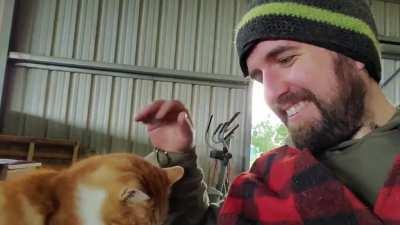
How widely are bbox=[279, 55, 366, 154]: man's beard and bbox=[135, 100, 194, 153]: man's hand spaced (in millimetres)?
210

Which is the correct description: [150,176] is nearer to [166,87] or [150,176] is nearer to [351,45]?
[351,45]

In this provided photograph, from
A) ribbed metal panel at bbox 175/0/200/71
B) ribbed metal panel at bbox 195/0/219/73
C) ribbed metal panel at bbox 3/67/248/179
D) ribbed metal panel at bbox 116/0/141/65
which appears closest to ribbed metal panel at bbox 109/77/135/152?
ribbed metal panel at bbox 3/67/248/179

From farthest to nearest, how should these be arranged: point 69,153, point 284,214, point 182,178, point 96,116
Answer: point 96,116
point 69,153
point 182,178
point 284,214

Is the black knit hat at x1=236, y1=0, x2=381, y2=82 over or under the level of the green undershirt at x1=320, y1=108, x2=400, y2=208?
over

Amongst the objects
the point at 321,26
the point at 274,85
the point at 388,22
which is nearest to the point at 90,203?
the point at 274,85

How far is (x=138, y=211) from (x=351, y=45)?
40cm

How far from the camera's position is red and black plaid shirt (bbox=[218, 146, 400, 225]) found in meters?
0.47

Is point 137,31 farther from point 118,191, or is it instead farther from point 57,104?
point 118,191

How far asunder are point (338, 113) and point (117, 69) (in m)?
2.41

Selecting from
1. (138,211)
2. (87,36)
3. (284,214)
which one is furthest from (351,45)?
(87,36)

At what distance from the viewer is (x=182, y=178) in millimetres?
727

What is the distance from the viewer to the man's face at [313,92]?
1.85 ft

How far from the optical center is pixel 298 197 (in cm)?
52

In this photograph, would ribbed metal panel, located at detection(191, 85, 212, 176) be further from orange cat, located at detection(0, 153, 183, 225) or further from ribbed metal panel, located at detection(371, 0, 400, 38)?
orange cat, located at detection(0, 153, 183, 225)
